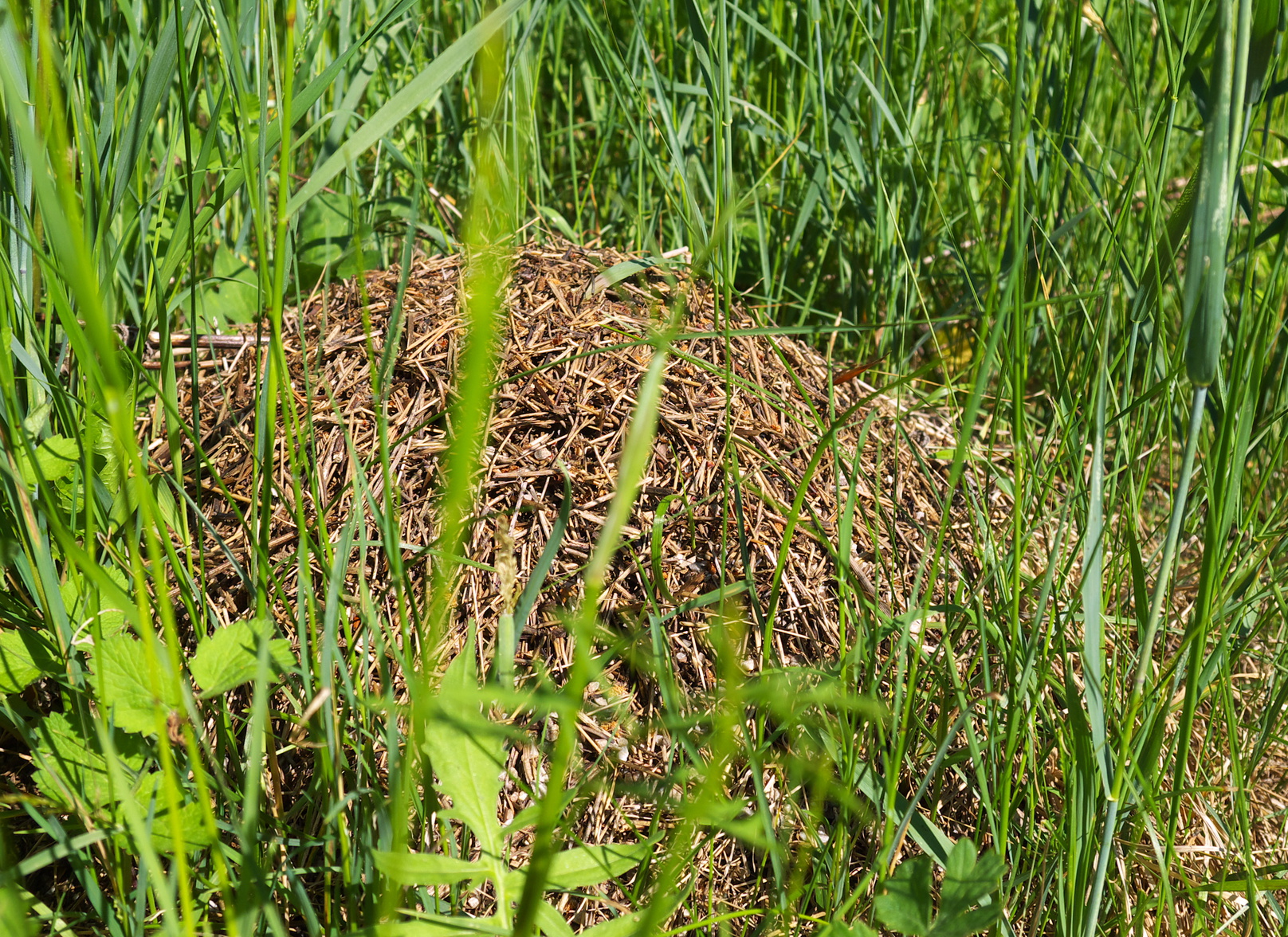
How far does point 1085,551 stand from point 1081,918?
2.05 feet

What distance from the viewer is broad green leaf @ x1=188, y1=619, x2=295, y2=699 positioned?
113cm

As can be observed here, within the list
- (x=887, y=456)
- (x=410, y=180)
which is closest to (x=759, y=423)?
(x=887, y=456)

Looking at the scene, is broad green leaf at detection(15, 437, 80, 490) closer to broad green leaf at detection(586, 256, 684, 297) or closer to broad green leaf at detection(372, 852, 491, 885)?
broad green leaf at detection(372, 852, 491, 885)

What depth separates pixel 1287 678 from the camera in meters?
1.50

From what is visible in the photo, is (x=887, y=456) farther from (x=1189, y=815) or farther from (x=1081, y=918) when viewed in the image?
(x=1081, y=918)

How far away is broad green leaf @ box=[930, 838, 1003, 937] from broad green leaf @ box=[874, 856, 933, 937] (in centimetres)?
2

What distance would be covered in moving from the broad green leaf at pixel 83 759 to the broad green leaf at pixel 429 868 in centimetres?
43

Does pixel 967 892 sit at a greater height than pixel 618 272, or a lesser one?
lesser

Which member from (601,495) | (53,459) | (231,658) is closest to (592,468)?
(601,495)

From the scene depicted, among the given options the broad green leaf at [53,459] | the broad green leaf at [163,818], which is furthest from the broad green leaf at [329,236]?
the broad green leaf at [163,818]

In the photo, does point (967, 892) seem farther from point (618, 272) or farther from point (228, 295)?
point (228, 295)

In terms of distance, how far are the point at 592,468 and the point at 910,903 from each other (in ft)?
2.65

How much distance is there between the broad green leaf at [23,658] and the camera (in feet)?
3.98

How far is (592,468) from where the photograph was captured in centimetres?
164
